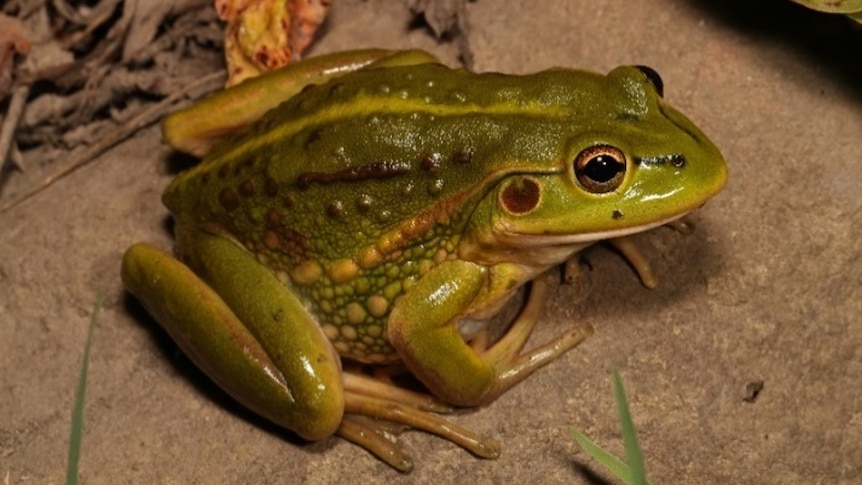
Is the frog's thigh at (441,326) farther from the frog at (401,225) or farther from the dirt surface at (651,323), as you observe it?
the dirt surface at (651,323)

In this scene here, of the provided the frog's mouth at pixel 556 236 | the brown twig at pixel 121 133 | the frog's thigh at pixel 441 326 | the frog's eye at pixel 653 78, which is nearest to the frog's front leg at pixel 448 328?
the frog's thigh at pixel 441 326

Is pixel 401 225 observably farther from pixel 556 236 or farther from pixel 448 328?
pixel 556 236

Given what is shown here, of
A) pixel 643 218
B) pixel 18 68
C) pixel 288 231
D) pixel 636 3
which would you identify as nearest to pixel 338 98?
pixel 288 231

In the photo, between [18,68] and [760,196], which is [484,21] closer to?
[760,196]

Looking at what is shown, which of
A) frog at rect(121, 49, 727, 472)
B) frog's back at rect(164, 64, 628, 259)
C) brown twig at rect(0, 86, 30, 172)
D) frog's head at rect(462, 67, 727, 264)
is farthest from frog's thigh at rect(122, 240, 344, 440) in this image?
brown twig at rect(0, 86, 30, 172)

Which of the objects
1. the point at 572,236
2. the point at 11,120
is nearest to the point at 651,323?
the point at 572,236
